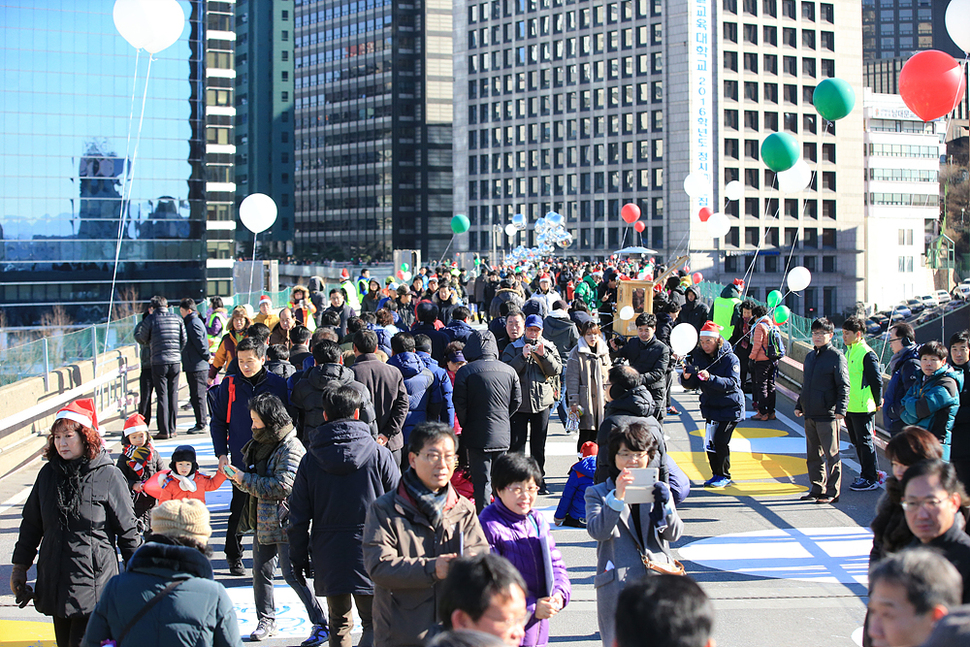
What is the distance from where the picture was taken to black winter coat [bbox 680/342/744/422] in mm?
10711

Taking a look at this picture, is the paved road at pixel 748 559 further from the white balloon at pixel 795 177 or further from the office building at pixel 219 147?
the office building at pixel 219 147

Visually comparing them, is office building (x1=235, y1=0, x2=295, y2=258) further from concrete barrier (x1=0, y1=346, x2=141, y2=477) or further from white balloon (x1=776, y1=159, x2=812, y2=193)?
white balloon (x1=776, y1=159, x2=812, y2=193)

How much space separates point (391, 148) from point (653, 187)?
4238 cm

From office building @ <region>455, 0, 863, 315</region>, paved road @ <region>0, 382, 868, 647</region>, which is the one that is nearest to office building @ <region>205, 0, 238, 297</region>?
office building @ <region>455, 0, 863, 315</region>

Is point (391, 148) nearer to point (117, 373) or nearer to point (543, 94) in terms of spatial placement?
point (543, 94)

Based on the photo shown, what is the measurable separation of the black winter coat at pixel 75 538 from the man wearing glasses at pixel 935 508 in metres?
3.90

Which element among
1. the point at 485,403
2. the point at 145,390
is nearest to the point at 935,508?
the point at 485,403

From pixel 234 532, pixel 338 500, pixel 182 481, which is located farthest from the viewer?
pixel 234 532

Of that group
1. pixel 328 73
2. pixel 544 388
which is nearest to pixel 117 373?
pixel 544 388

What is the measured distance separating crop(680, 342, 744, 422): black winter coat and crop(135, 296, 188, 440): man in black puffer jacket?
679 centimetres

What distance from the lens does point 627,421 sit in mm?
6703

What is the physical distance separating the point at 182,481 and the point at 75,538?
3.98 feet

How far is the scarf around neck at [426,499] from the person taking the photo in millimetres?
4555

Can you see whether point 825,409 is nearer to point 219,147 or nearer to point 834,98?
point 834,98
